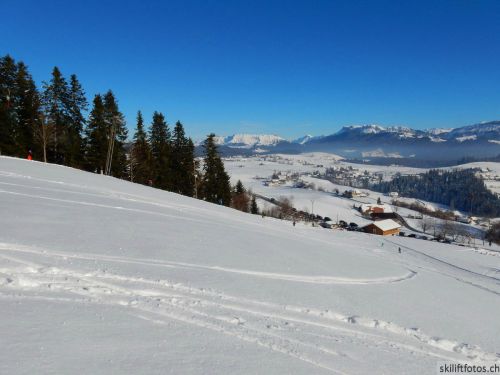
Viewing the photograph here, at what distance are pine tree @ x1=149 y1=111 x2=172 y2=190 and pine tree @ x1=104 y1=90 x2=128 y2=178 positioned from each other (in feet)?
13.1

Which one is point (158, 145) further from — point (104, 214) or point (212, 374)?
point (212, 374)

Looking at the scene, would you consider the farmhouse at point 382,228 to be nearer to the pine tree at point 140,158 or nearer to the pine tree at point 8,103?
the pine tree at point 140,158

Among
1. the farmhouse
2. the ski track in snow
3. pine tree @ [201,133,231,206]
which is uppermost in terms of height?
pine tree @ [201,133,231,206]

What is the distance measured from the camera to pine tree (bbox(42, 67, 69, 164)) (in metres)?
38.7

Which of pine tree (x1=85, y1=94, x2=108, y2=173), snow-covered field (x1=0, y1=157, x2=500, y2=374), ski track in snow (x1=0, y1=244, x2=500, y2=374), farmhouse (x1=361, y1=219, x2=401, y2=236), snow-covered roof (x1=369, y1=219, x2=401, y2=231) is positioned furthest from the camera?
snow-covered roof (x1=369, y1=219, x2=401, y2=231)

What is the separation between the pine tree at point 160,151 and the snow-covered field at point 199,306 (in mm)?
30883

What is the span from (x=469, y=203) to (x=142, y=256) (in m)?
194

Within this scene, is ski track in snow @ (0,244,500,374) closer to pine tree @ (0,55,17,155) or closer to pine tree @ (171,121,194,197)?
pine tree @ (0,55,17,155)

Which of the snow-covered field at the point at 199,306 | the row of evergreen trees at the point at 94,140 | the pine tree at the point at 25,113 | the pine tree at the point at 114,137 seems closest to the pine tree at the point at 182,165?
the row of evergreen trees at the point at 94,140

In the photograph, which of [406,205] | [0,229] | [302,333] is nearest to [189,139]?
[0,229]

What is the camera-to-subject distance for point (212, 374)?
4809 mm

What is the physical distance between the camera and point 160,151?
46594 millimetres

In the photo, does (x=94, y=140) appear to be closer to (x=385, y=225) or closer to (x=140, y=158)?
(x=140, y=158)

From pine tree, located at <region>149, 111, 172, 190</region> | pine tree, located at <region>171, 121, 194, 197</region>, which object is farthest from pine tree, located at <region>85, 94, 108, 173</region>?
pine tree, located at <region>171, 121, 194, 197</region>
